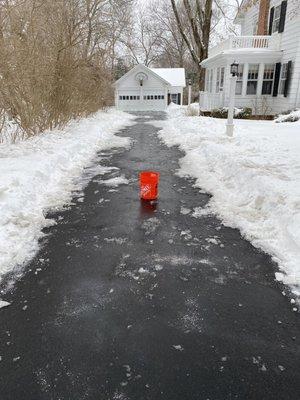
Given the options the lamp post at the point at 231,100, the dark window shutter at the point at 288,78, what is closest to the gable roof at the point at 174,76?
the dark window shutter at the point at 288,78

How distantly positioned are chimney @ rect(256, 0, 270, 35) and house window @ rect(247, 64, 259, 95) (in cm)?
323

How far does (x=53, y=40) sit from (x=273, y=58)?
11.8 m

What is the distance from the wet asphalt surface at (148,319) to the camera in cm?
250

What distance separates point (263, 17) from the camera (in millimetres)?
21000

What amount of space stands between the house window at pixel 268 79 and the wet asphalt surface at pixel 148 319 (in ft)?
53.2

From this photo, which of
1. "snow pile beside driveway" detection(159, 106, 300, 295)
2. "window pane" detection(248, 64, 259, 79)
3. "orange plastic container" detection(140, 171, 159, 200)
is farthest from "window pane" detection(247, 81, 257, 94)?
"orange plastic container" detection(140, 171, 159, 200)

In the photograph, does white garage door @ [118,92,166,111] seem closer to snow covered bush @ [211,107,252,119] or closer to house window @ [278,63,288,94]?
snow covered bush @ [211,107,252,119]

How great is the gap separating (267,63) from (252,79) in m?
1.07

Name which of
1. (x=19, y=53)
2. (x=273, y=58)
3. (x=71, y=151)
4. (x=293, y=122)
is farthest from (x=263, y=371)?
(x=273, y=58)

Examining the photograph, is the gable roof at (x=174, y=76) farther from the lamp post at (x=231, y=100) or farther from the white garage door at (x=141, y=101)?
the lamp post at (x=231, y=100)

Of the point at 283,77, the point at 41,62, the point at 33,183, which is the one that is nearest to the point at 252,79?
the point at 283,77

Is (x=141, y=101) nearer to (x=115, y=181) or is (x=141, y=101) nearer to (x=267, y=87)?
(x=267, y=87)

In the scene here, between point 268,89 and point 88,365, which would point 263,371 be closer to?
point 88,365

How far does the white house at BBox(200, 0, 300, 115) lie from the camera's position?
1670 centimetres
